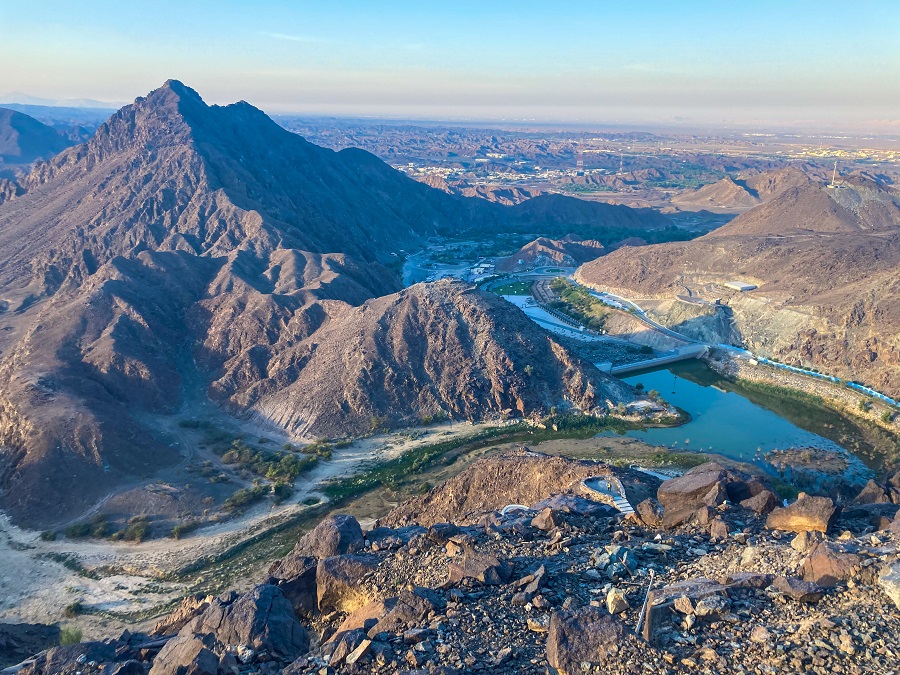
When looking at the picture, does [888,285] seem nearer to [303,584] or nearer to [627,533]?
[627,533]

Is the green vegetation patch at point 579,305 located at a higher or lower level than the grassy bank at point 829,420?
higher

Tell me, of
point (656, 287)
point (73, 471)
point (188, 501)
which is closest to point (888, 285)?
point (656, 287)

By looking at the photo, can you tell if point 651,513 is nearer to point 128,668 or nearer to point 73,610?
point 128,668

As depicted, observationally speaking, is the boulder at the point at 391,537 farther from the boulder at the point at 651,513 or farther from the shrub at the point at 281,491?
the shrub at the point at 281,491

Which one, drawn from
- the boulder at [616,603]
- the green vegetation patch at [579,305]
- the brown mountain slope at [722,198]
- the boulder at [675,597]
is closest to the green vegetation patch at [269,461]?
the boulder at [616,603]

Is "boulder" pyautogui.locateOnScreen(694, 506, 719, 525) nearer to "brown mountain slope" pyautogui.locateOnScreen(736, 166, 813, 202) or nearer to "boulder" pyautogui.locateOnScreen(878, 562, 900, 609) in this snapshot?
"boulder" pyautogui.locateOnScreen(878, 562, 900, 609)

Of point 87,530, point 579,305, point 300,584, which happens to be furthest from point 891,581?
point 579,305
